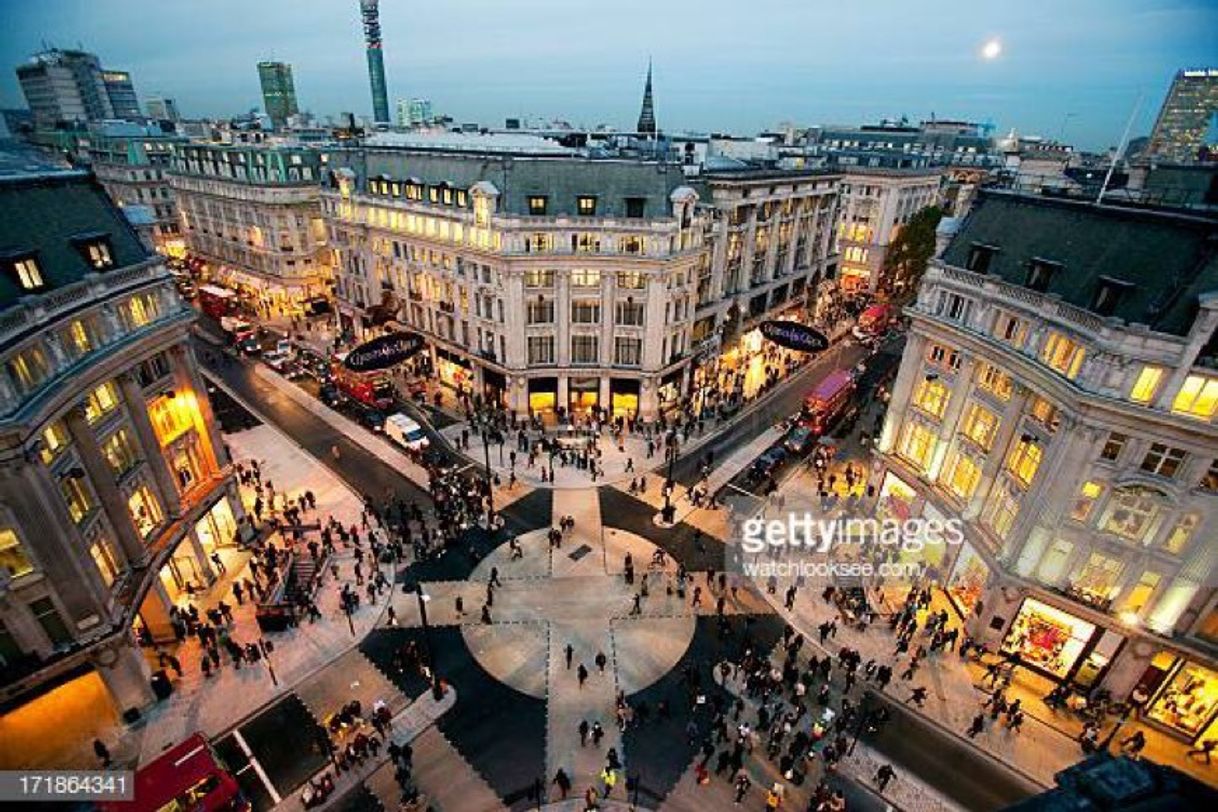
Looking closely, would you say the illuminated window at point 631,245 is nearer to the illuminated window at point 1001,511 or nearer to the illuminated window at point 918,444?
the illuminated window at point 918,444

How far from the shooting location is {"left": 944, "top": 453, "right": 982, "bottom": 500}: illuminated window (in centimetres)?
3376

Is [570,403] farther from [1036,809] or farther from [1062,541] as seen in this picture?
[1036,809]

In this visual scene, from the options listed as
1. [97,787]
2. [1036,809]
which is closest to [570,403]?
[97,787]

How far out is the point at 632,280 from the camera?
5022cm

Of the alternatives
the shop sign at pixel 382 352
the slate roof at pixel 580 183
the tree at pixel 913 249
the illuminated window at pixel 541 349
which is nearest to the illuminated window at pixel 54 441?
the shop sign at pixel 382 352

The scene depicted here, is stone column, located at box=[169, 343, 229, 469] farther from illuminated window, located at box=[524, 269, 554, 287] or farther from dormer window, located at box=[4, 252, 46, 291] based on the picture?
illuminated window, located at box=[524, 269, 554, 287]

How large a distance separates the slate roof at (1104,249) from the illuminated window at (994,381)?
4.81 m

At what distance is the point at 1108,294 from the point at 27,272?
154 feet

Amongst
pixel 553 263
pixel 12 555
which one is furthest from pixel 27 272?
pixel 553 263

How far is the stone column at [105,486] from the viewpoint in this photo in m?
26.7

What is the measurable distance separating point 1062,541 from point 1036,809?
22.0m

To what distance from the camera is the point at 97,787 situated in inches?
886

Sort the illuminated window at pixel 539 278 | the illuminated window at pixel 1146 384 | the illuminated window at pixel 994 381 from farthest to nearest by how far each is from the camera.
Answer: the illuminated window at pixel 539 278, the illuminated window at pixel 994 381, the illuminated window at pixel 1146 384

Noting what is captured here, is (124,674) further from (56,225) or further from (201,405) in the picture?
(56,225)
